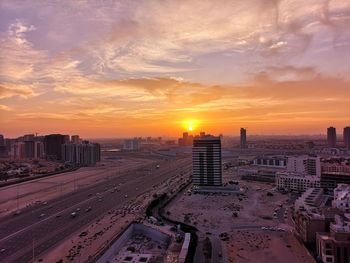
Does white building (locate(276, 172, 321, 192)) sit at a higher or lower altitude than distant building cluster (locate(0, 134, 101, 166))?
lower

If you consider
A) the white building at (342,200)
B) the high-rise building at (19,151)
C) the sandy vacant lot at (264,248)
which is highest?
the high-rise building at (19,151)

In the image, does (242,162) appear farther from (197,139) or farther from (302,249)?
(302,249)

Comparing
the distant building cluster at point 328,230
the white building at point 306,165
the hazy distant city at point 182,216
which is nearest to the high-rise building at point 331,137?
the white building at point 306,165

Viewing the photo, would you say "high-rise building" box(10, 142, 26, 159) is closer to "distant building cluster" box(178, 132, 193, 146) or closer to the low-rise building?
"distant building cluster" box(178, 132, 193, 146)

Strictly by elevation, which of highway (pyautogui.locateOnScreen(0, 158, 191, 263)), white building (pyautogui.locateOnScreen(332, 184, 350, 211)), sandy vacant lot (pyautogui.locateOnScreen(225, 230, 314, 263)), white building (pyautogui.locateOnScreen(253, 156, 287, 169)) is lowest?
sandy vacant lot (pyautogui.locateOnScreen(225, 230, 314, 263))

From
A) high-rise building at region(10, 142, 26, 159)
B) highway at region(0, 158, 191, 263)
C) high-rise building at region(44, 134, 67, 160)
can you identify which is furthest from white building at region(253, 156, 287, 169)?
high-rise building at region(10, 142, 26, 159)

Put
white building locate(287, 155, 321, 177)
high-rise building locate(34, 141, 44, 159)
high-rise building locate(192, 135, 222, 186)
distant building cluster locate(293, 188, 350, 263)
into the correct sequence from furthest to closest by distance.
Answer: high-rise building locate(34, 141, 44, 159) < white building locate(287, 155, 321, 177) < high-rise building locate(192, 135, 222, 186) < distant building cluster locate(293, 188, 350, 263)

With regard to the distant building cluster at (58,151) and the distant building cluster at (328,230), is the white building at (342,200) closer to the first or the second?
the distant building cluster at (328,230)

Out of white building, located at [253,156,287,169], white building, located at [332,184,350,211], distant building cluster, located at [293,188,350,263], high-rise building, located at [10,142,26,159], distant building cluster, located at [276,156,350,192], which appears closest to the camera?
distant building cluster, located at [293,188,350,263]
